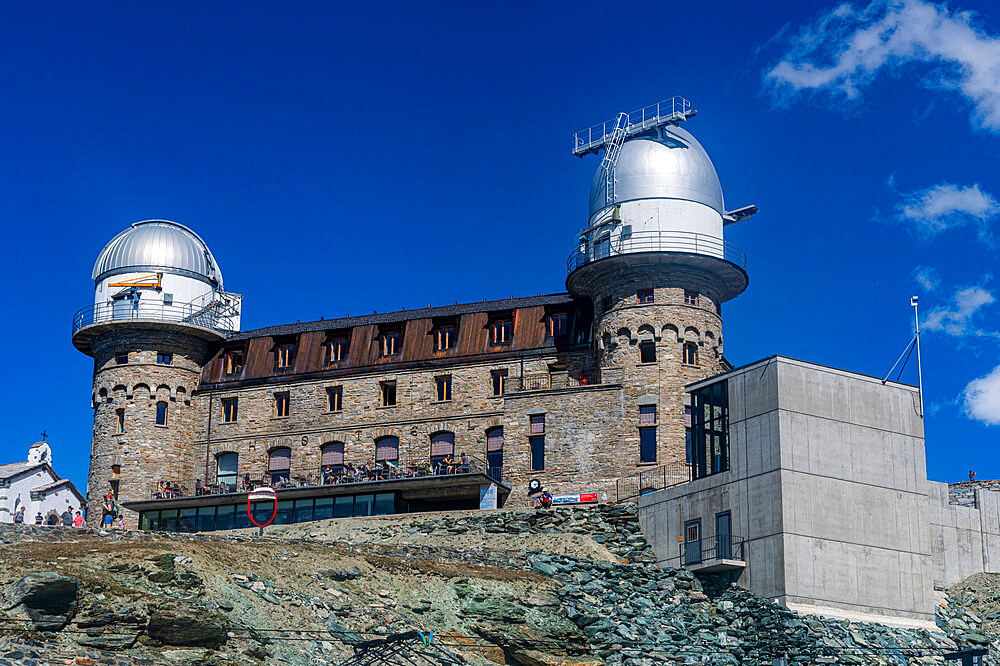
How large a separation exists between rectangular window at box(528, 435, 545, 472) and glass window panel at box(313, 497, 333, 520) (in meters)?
9.32

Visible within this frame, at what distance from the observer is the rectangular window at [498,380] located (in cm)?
6397

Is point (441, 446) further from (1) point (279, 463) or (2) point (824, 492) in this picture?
(2) point (824, 492)

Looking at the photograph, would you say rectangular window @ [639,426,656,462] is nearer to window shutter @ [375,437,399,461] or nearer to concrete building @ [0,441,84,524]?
window shutter @ [375,437,399,461]

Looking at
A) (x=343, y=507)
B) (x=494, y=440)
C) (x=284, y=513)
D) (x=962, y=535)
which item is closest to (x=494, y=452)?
(x=494, y=440)

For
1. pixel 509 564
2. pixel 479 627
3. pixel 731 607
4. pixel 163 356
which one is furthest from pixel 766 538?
pixel 163 356

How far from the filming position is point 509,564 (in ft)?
151

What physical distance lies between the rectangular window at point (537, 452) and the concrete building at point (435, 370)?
0.09 meters

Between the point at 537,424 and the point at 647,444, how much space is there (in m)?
4.99

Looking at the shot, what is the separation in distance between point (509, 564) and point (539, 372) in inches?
726

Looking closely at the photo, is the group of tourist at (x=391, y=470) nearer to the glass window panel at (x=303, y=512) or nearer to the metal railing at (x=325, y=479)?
the metal railing at (x=325, y=479)

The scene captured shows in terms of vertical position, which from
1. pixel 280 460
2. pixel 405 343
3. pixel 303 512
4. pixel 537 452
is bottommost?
pixel 303 512

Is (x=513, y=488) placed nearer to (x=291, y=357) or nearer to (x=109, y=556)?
(x=291, y=357)

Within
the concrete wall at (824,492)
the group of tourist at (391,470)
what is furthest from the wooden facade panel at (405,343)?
the concrete wall at (824,492)

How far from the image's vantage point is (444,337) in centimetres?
6594
